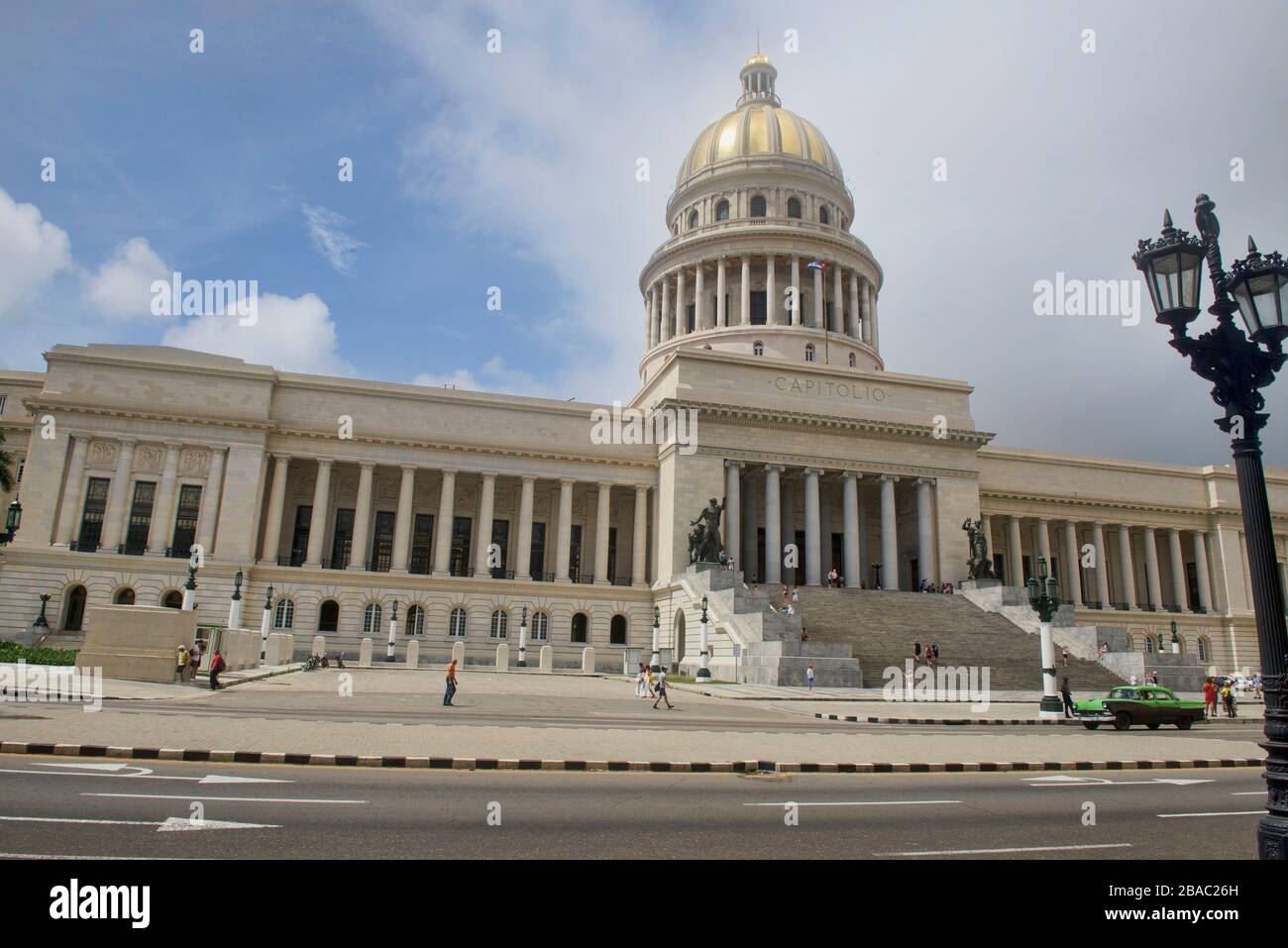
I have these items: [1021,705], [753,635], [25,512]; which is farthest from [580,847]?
[25,512]

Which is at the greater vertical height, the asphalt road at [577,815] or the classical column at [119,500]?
the classical column at [119,500]

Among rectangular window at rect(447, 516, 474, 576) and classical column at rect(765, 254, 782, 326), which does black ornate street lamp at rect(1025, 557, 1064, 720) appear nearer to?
rectangular window at rect(447, 516, 474, 576)

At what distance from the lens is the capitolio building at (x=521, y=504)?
163 feet

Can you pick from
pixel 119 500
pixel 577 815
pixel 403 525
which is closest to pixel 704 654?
pixel 403 525

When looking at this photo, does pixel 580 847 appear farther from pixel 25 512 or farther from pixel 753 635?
pixel 25 512

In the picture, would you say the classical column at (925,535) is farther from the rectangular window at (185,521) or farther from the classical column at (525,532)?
the rectangular window at (185,521)

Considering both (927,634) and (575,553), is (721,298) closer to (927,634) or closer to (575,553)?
(575,553)

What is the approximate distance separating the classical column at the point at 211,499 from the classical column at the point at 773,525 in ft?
107

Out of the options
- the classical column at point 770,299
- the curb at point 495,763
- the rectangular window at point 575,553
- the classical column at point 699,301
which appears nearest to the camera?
the curb at point 495,763

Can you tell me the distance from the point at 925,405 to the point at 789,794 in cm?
5013

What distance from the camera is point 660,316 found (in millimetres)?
76375

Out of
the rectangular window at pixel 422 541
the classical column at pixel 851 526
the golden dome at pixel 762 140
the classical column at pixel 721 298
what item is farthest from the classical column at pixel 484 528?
the golden dome at pixel 762 140

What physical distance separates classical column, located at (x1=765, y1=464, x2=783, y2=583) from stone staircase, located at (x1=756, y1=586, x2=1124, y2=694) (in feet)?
13.1

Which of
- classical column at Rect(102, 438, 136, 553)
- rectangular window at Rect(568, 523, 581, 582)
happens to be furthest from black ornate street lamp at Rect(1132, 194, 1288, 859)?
classical column at Rect(102, 438, 136, 553)
